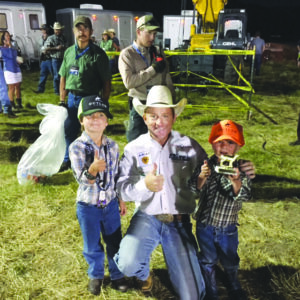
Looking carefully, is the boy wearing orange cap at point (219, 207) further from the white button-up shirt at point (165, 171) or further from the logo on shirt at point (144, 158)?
the logo on shirt at point (144, 158)

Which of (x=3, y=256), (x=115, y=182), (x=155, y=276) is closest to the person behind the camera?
(x=115, y=182)

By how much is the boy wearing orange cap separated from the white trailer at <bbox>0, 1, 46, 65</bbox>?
16.0 metres

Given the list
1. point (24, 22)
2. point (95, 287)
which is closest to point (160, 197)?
point (95, 287)

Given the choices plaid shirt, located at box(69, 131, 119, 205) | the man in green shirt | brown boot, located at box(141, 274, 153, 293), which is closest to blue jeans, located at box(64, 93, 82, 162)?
the man in green shirt

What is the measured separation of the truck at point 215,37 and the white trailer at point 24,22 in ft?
26.1

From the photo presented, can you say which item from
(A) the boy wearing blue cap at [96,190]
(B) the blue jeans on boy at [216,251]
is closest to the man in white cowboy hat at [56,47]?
(A) the boy wearing blue cap at [96,190]

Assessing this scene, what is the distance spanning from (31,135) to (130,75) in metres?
3.29

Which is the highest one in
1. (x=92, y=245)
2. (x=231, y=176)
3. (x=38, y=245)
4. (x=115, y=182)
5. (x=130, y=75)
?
(x=130, y=75)

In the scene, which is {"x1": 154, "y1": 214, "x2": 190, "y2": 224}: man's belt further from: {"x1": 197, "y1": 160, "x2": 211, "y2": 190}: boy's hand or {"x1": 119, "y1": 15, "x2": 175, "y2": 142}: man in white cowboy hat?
{"x1": 119, "y1": 15, "x2": 175, "y2": 142}: man in white cowboy hat

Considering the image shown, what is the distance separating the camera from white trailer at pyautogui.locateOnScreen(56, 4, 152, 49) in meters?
16.1

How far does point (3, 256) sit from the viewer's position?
2789mm

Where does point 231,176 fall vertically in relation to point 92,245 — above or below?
above

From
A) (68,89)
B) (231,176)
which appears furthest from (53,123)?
(231,176)

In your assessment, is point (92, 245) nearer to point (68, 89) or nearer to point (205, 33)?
point (68, 89)
